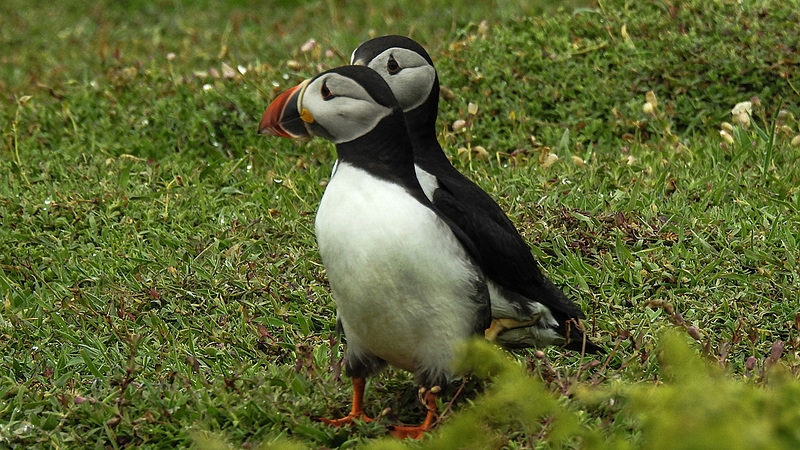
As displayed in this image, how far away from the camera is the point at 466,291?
3246mm

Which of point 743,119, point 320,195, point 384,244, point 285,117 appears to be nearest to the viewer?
point 384,244

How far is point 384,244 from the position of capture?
3053 mm

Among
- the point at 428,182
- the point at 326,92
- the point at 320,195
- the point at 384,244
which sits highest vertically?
the point at 326,92

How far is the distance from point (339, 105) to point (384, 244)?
497 millimetres

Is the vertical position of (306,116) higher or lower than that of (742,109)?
higher

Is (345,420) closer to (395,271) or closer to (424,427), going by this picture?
(424,427)

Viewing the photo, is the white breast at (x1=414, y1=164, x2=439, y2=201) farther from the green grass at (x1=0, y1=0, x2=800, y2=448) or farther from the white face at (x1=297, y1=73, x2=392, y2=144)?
the green grass at (x1=0, y1=0, x2=800, y2=448)

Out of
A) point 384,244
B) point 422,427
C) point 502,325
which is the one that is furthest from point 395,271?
point 502,325

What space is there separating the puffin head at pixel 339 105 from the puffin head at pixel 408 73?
90cm

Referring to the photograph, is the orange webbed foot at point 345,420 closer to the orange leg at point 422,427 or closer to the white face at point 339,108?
the orange leg at point 422,427

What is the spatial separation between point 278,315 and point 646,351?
1.59 m

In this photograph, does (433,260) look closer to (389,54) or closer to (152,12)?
(389,54)

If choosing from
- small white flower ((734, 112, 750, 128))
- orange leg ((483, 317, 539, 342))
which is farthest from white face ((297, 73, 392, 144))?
small white flower ((734, 112, 750, 128))

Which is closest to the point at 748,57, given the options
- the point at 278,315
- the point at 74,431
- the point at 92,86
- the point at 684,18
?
the point at 684,18
